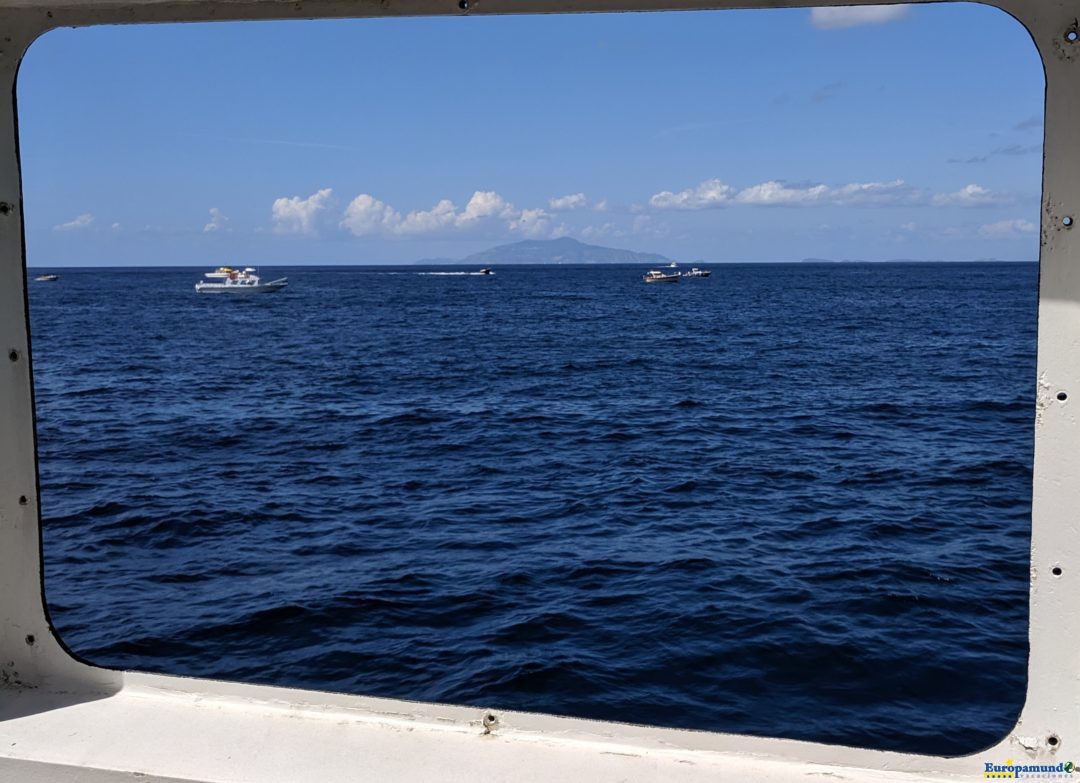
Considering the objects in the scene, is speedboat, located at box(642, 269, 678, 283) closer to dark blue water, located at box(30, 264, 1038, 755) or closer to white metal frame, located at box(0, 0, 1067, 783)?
dark blue water, located at box(30, 264, 1038, 755)

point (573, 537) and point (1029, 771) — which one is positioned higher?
point (1029, 771)

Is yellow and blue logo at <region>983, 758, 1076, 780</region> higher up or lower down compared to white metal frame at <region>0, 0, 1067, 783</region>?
lower down

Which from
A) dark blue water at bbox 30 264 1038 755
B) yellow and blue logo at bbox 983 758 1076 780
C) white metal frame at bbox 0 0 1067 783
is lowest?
dark blue water at bbox 30 264 1038 755

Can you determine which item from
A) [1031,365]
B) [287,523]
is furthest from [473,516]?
[1031,365]

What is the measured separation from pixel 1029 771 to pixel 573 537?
516 inches

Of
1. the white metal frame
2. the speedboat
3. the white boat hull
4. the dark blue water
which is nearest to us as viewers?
the white metal frame

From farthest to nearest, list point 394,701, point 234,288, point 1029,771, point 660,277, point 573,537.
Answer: point 660,277
point 234,288
point 573,537
point 394,701
point 1029,771

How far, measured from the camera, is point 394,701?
7.36ft

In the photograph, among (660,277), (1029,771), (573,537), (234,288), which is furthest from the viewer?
(660,277)

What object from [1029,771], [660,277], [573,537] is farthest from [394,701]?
[660,277]

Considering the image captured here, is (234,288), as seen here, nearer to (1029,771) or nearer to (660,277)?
(660,277)

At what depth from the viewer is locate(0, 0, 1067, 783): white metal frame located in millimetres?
1963

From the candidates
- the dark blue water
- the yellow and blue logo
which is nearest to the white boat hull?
the dark blue water

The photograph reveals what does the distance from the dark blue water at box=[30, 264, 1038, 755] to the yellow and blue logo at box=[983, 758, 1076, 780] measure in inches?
273
